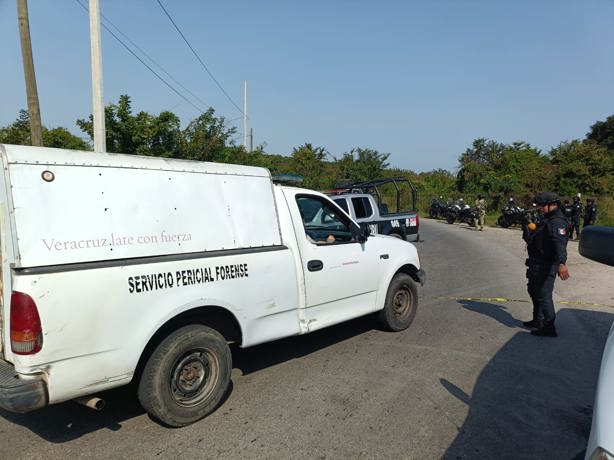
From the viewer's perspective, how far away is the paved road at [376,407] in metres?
3.33

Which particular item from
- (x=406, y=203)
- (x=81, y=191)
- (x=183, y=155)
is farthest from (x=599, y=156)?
(x=81, y=191)

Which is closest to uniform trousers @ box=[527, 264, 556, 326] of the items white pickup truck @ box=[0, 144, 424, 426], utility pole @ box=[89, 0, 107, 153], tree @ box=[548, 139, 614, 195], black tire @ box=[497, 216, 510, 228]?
white pickup truck @ box=[0, 144, 424, 426]

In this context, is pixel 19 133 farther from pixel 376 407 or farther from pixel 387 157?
pixel 387 157

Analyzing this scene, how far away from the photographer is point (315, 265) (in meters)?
4.71

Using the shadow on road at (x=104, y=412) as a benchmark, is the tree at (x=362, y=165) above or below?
above

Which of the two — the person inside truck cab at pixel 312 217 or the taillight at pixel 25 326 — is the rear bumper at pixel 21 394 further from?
the person inside truck cab at pixel 312 217

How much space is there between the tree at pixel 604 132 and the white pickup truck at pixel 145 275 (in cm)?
5755

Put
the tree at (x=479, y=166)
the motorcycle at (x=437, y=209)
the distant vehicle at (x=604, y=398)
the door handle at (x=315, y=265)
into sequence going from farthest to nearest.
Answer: the tree at (x=479, y=166) → the motorcycle at (x=437, y=209) → the door handle at (x=315, y=265) → the distant vehicle at (x=604, y=398)

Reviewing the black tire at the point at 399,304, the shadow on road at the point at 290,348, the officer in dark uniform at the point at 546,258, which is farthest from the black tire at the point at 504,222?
the shadow on road at the point at 290,348

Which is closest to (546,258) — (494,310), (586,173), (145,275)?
(494,310)

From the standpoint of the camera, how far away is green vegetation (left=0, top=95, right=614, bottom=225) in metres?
13.1

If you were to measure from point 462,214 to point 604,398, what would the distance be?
2577 cm

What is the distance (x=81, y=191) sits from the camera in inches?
127

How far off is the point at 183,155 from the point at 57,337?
1186 centimetres
